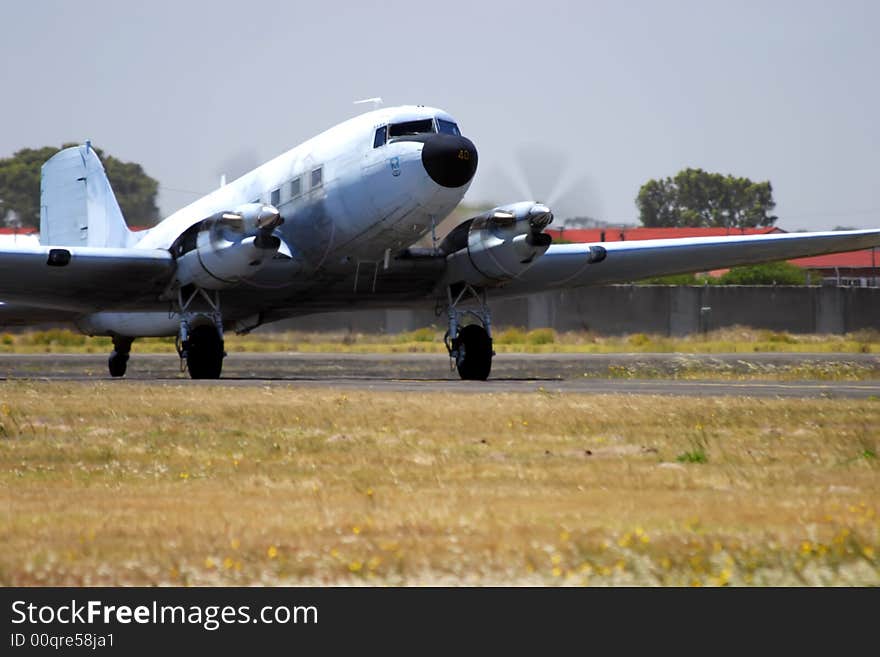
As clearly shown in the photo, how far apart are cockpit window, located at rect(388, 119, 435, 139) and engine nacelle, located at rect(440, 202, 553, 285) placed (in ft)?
9.22

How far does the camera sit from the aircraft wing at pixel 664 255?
33125 mm

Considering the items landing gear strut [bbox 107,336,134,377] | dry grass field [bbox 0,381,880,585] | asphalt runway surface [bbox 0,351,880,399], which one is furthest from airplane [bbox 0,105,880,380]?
dry grass field [bbox 0,381,880,585]

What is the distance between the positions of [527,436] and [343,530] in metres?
7.01

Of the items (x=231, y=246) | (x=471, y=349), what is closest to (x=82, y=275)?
(x=231, y=246)

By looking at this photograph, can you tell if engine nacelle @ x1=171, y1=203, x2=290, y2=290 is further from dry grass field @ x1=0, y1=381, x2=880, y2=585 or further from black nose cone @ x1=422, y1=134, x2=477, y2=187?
dry grass field @ x1=0, y1=381, x2=880, y2=585

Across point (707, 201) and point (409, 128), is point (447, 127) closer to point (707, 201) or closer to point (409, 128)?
point (409, 128)

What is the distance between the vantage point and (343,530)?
10102 millimetres

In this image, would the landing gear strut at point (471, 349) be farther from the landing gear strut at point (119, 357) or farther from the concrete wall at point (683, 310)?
the concrete wall at point (683, 310)

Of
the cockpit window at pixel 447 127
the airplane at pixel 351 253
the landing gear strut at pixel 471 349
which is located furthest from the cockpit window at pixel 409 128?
the landing gear strut at pixel 471 349

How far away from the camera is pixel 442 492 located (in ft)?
40.0

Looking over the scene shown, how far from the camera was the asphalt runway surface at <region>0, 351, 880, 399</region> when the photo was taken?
25.2 metres

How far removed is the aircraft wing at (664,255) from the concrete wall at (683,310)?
37.1m
